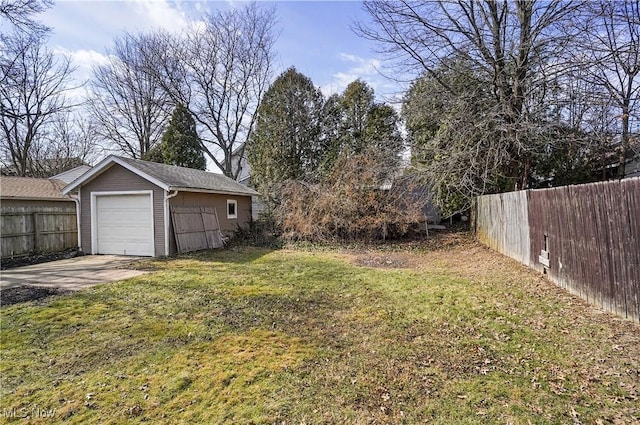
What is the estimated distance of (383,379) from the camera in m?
3.29

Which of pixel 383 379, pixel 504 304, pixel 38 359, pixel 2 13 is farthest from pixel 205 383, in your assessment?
pixel 2 13

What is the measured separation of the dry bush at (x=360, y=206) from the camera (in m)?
12.9

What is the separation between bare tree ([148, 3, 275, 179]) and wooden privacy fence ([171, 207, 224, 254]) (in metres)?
10.6

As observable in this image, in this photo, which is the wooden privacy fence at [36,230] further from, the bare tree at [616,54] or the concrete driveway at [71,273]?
the bare tree at [616,54]

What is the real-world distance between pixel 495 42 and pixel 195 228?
11.5 metres

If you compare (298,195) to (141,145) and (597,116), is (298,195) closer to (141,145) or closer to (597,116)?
(597,116)

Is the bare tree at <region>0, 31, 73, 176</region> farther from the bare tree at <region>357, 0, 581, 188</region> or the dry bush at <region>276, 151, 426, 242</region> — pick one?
the bare tree at <region>357, 0, 581, 188</region>

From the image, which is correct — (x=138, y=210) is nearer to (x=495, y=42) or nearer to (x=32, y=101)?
(x=495, y=42)

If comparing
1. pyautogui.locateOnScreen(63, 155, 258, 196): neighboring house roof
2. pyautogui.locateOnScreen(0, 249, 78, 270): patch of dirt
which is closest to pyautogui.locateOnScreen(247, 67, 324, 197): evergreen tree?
pyautogui.locateOnScreen(63, 155, 258, 196): neighboring house roof

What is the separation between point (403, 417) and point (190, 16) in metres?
23.7

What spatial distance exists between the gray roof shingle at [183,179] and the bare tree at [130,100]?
11.4 m

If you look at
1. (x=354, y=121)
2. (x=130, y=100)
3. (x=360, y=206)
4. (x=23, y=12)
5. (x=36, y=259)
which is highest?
(x=130, y=100)

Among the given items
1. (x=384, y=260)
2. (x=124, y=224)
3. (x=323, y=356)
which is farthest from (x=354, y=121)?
(x=323, y=356)

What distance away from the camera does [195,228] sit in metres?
12.2
